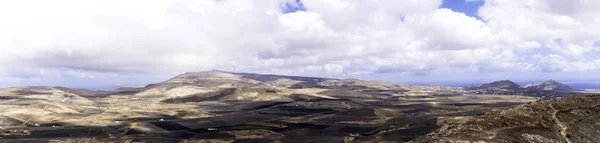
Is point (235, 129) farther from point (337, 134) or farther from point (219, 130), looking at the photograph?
point (337, 134)

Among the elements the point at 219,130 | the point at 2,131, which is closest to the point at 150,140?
the point at 219,130

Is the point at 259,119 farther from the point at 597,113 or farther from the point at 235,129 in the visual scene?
the point at 597,113

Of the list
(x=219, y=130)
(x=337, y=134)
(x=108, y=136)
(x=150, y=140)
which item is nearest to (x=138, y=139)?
(x=150, y=140)

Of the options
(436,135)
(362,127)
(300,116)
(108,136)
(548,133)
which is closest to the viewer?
(436,135)

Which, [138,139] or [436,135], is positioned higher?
[436,135]

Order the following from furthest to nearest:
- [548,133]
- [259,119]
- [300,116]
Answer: [300,116] < [259,119] < [548,133]

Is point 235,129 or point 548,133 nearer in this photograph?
point 548,133
